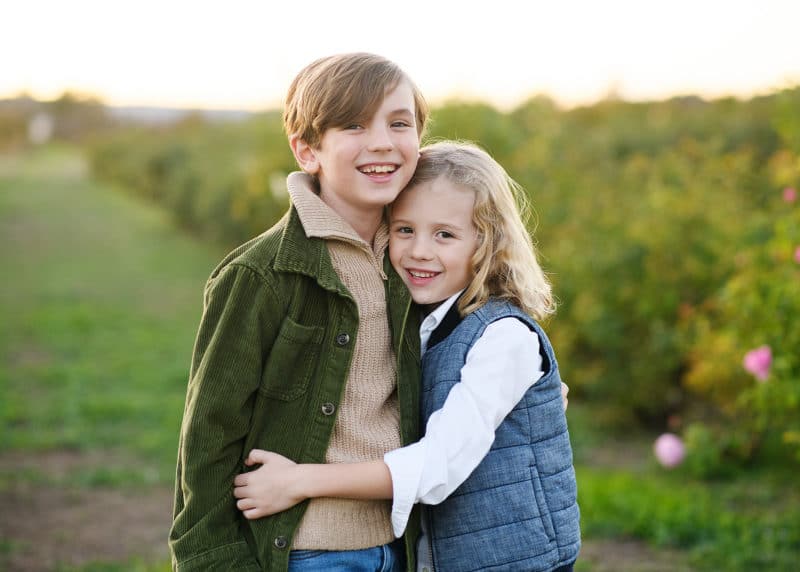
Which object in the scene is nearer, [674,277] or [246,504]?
[246,504]

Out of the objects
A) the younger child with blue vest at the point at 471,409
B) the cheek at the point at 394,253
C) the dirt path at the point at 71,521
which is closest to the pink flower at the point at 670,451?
the dirt path at the point at 71,521

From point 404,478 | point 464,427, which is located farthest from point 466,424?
point 404,478

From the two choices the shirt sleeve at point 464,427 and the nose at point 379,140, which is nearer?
the shirt sleeve at point 464,427

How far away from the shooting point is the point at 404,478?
75.5 inches

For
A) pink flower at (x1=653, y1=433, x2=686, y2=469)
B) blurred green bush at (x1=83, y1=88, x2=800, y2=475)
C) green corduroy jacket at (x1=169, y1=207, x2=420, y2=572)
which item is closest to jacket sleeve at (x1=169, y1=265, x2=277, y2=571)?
green corduroy jacket at (x1=169, y1=207, x2=420, y2=572)

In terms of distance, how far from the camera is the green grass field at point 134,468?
4.44 metres

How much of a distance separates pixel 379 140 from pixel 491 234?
0.38m

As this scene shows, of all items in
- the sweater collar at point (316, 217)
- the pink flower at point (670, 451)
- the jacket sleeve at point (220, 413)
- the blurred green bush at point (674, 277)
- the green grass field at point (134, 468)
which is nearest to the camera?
the jacket sleeve at point (220, 413)

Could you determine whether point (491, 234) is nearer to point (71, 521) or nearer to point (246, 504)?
point (246, 504)

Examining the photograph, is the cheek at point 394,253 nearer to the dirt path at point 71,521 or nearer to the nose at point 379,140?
the nose at point 379,140

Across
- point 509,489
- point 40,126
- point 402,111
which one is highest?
point 40,126

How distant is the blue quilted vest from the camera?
2.04 m

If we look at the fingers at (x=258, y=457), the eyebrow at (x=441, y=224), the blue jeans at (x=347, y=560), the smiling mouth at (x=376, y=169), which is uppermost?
the smiling mouth at (x=376, y=169)

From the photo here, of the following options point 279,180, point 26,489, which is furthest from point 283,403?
point 279,180
